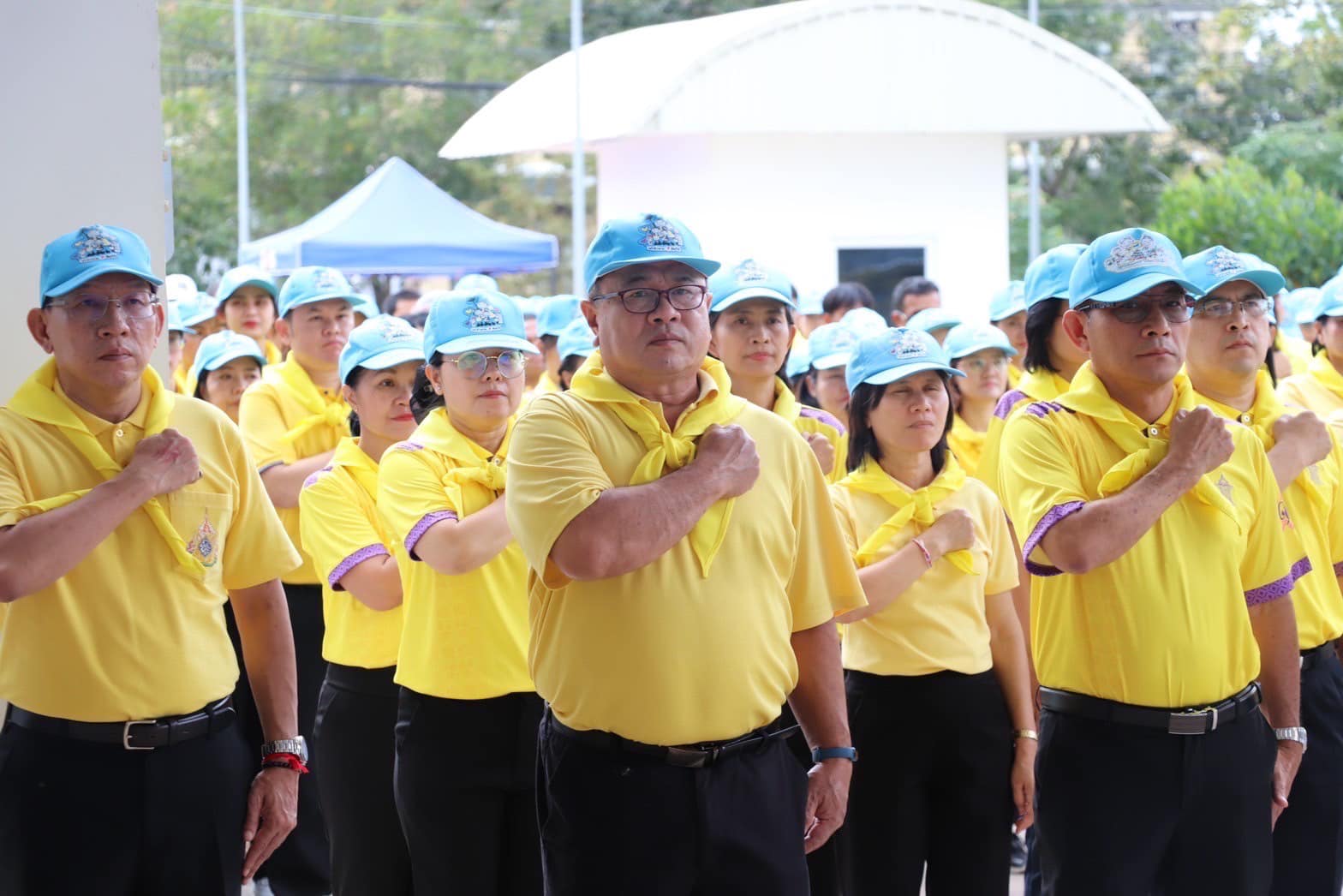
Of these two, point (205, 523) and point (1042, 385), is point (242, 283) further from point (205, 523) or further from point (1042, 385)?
point (205, 523)

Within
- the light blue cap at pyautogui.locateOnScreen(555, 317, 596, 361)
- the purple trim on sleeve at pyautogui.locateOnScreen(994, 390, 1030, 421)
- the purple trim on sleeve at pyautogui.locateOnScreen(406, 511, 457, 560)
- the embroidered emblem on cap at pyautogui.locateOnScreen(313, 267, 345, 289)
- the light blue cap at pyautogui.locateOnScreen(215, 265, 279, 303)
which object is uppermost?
the light blue cap at pyautogui.locateOnScreen(215, 265, 279, 303)

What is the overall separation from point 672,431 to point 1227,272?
6.74 ft

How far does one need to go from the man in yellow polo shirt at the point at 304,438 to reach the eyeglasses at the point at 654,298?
8.96ft

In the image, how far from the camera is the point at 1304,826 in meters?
4.74

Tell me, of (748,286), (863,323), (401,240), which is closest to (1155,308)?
(748,286)

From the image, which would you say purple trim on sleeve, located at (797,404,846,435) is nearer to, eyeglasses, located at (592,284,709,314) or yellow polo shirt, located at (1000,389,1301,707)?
yellow polo shirt, located at (1000,389,1301,707)

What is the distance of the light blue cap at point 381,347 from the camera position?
16.8 feet

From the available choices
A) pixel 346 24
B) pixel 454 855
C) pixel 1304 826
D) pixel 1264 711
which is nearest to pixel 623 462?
pixel 454 855

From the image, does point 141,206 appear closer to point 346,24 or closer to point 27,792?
point 27,792

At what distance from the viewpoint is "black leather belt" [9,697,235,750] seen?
3.58 metres

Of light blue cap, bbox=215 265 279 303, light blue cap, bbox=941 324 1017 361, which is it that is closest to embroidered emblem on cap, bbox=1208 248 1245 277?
light blue cap, bbox=941 324 1017 361

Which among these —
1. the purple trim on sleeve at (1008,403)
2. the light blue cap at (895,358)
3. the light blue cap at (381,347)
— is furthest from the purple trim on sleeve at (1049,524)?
the light blue cap at (381,347)

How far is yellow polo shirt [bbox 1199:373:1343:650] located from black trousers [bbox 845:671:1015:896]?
97 centimetres

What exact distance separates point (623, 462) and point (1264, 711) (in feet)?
7.09
